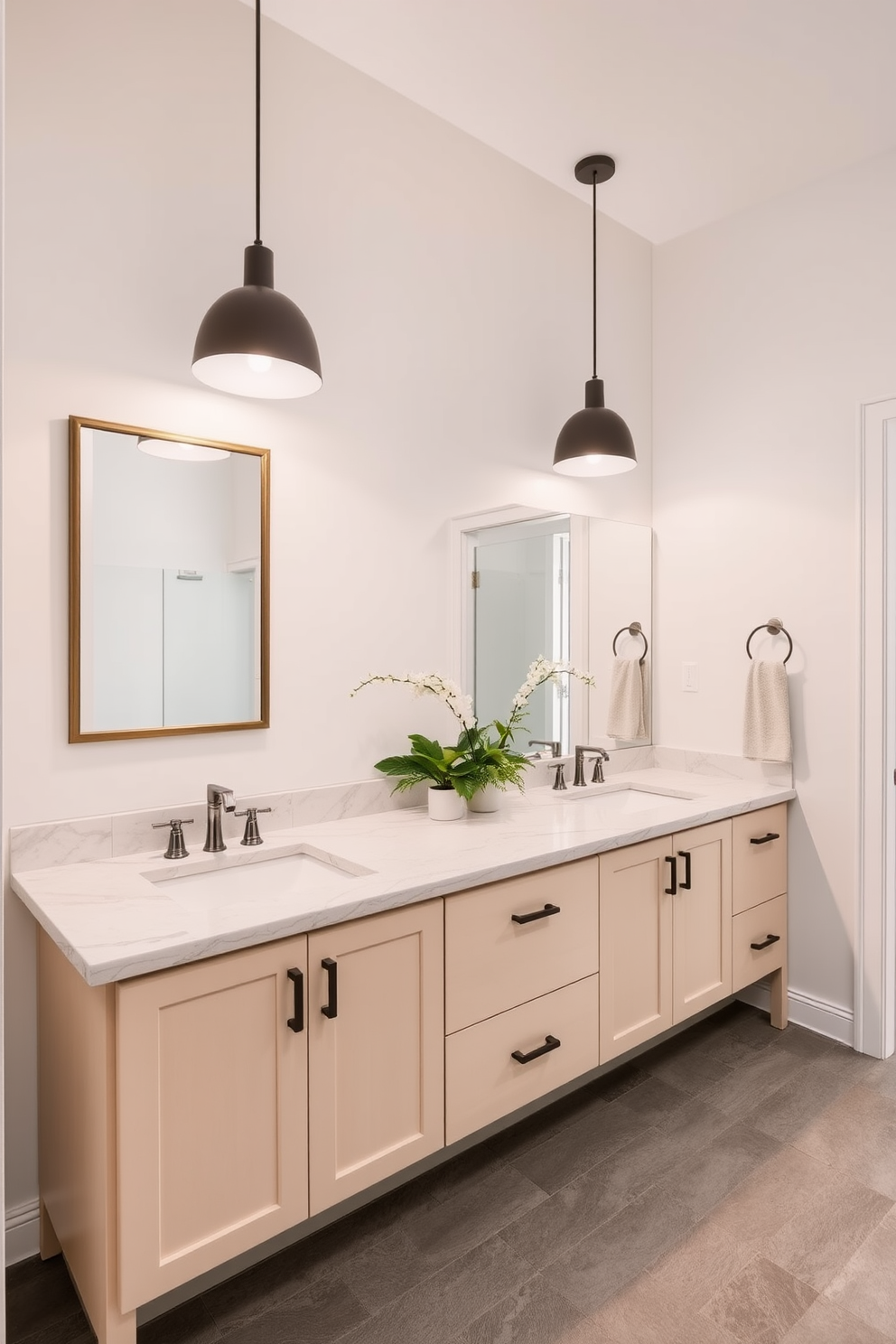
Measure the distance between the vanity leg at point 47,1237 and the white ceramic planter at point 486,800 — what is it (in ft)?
4.33

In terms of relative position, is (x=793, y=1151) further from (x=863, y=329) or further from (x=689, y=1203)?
(x=863, y=329)

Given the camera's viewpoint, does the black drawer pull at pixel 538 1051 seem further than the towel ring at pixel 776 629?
No

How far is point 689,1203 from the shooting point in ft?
6.00

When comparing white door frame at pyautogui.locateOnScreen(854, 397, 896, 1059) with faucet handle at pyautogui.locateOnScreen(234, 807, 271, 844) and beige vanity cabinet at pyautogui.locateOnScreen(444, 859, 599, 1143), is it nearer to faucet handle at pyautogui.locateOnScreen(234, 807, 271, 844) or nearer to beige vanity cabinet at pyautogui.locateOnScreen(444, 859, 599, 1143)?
beige vanity cabinet at pyautogui.locateOnScreen(444, 859, 599, 1143)

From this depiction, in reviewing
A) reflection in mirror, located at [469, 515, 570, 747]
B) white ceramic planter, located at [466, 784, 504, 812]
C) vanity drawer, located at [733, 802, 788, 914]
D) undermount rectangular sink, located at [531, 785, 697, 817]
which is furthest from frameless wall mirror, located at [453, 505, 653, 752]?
vanity drawer, located at [733, 802, 788, 914]

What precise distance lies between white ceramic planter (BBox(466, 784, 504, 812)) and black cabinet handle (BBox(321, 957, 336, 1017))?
2.74 ft

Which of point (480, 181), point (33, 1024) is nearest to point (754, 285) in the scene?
A: point (480, 181)

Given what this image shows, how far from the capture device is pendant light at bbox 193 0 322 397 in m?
1.59

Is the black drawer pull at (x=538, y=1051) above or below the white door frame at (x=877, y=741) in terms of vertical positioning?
below

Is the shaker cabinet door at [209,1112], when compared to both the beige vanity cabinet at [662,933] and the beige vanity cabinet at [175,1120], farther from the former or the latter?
the beige vanity cabinet at [662,933]

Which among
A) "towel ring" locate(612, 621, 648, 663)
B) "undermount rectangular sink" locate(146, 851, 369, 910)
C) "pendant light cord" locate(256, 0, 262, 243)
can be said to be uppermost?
"pendant light cord" locate(256, 0, 262, 243)

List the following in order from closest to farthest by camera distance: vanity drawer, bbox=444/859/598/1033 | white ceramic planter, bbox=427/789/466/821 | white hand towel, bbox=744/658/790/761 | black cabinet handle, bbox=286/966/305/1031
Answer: black cabinet handle, bbox=286/966/305/1031, vanity drawer, bbox=444/859/598/1033, white ceramic planter, bbox=427/789/466/821, white hand towel, bbox=744/658/790/761

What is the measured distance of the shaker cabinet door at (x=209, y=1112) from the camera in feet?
4.17

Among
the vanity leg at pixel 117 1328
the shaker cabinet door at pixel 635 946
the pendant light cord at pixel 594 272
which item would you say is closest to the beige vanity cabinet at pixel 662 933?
the shaker cabinet door at pixel 635 946
